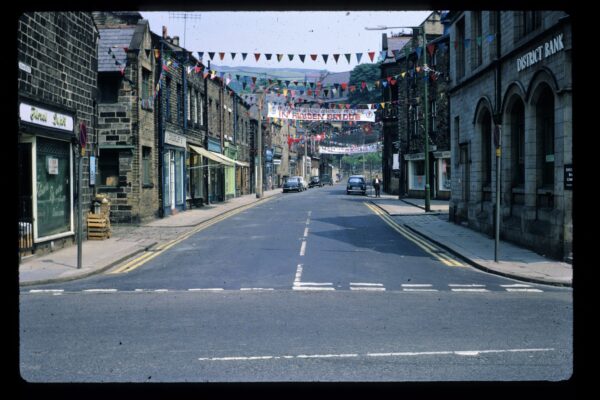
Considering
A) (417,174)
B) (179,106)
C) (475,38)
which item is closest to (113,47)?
(179,106)

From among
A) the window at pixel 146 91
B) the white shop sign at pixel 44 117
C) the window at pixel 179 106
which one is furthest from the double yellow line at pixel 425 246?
the window at pixel 179 106

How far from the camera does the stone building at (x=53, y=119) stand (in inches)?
598

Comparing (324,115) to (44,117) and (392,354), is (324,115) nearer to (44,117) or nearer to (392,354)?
(44,117)

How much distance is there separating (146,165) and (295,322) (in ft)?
66.6

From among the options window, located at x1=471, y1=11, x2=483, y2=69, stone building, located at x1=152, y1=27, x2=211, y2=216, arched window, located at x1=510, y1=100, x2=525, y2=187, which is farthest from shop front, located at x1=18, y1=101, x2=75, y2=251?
window, located at x1=471, y1=11, x2=483, y2=69

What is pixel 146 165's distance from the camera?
2708cm

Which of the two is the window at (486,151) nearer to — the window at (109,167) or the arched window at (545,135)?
the arched window at (545,135)

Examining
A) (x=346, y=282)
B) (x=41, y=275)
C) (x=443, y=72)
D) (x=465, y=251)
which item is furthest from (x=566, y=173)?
(x=443, y=72)

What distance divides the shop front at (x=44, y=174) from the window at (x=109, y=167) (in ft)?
23.0

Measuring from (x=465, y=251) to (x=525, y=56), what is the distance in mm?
5838

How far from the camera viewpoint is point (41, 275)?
1272 cm

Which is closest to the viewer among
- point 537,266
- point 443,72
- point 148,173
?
point 537,266
